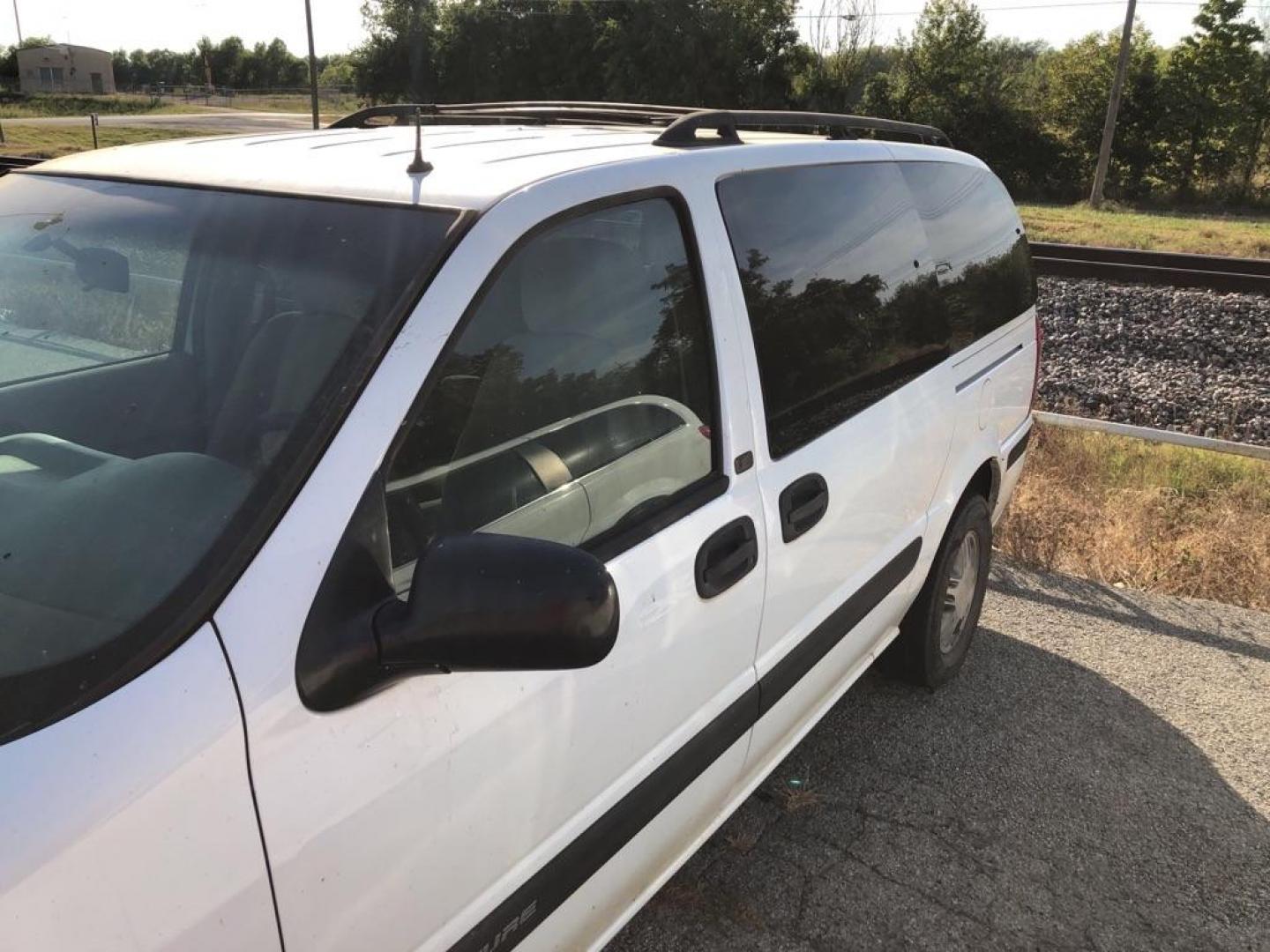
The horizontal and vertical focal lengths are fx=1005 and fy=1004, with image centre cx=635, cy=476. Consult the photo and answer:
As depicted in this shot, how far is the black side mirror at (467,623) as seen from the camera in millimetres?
1355

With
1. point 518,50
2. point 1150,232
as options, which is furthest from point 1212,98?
point 518,50

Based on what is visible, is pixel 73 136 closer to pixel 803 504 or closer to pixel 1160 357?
pixel 1160 357

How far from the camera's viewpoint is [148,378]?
1.87 metres

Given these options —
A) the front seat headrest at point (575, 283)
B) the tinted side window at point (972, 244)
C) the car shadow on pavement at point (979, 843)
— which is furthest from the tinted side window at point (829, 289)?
the car shadow on pavement at point (979, 843)

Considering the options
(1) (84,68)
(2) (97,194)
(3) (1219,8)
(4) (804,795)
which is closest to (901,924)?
(4) (804,795)

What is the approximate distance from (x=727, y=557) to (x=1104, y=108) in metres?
41.1

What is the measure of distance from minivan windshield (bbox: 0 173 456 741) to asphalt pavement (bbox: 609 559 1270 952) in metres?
1.76

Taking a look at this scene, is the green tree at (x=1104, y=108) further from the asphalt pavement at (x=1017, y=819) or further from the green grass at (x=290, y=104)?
the green grass at (x=290, y=104)

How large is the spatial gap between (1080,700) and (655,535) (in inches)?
103

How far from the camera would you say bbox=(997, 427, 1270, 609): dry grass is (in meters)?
5.13

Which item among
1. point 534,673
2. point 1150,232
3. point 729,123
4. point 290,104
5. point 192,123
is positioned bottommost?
point 1150,232

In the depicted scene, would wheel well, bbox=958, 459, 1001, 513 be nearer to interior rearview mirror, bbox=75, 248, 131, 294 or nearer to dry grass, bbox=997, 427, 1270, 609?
dry grass, bbox=997, 427, 1270, 609

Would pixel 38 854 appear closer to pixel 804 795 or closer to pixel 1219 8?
pixel 804 795

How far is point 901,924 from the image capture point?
8.89ft
